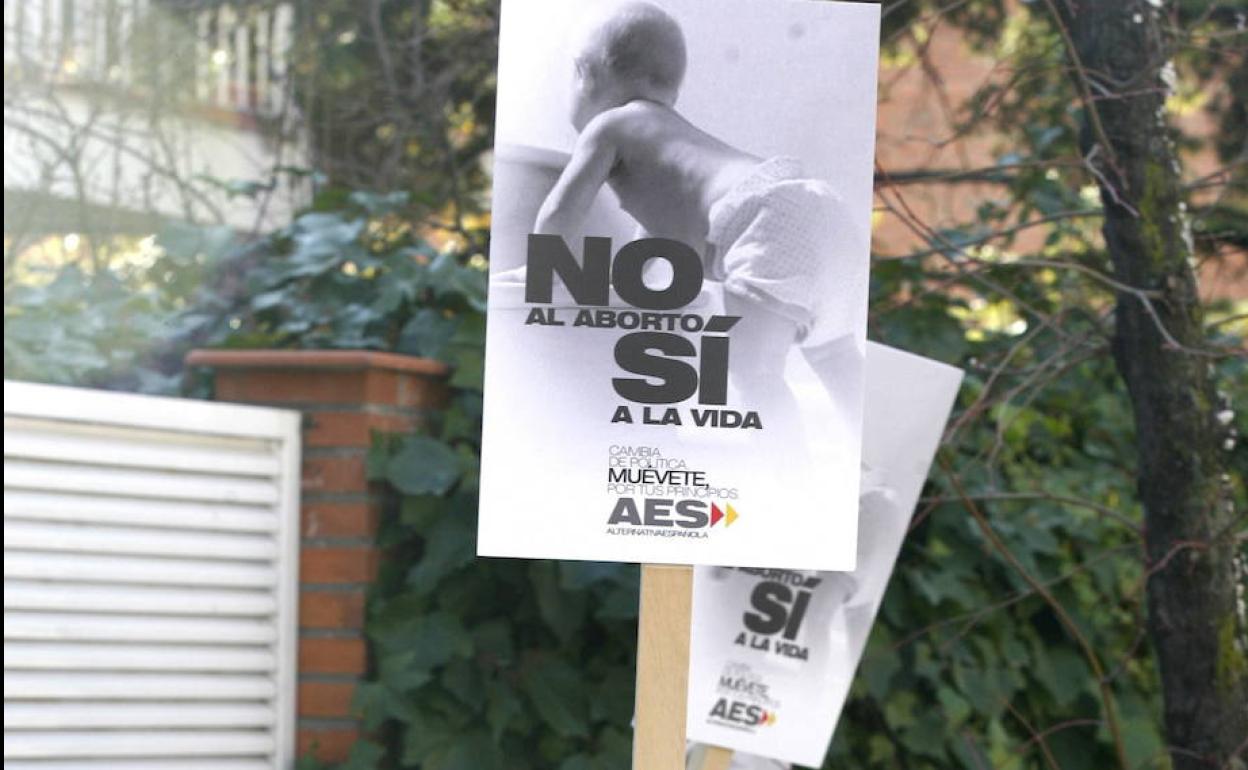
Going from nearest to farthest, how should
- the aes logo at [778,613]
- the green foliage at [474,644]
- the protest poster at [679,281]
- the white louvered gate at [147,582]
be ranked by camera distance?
the protest poster at [679,281] < the aes logo at [778,613] < the white louvered gate at [147,582] < the green foliage at [474,644]

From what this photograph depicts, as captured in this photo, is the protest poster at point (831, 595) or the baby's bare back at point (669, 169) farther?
the protest poster at point (831, 595)

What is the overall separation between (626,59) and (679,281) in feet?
0.83

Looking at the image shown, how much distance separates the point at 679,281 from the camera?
6.47 ft

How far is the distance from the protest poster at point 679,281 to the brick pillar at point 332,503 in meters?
1.43

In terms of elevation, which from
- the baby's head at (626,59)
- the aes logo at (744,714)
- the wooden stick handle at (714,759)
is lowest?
the wooden stick handle at (714,759)

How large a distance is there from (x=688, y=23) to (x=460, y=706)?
1.71 meters

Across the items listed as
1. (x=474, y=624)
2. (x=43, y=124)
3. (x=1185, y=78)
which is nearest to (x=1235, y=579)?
(x=474, y=624)

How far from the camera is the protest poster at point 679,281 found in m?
1.94

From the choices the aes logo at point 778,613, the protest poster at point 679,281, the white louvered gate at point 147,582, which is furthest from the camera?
the white louvered gate at point 147,582

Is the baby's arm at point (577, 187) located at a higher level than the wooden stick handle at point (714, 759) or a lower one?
higher

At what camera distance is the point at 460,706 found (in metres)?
3.34

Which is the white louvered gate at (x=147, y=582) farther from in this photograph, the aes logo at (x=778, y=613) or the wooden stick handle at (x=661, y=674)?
the wooden stick handle at (x=661, y=674)

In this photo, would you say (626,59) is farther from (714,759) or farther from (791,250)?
(714,759)

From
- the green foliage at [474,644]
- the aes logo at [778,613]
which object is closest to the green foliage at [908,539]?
the green foliage at [474,644]
